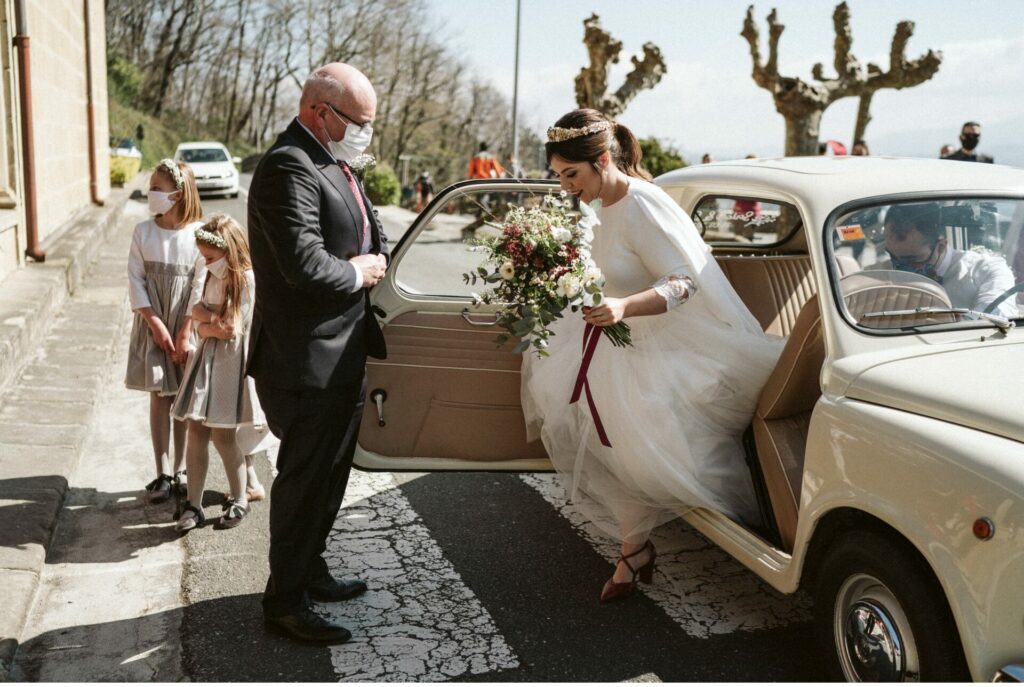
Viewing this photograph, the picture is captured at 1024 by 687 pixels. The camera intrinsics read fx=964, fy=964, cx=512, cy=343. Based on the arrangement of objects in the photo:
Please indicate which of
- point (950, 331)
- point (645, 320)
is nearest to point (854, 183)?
point (950, 331)

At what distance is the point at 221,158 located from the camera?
100 ft

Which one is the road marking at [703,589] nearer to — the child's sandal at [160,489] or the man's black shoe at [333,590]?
the man's black shoe at [333,590]

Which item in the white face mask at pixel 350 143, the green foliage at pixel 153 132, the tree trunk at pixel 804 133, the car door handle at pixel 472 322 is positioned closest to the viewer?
the white face mask at pixel 350 143

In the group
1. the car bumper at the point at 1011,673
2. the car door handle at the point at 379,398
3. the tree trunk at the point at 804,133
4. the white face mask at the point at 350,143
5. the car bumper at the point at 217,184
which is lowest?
the car bumper at the point at 1011,673

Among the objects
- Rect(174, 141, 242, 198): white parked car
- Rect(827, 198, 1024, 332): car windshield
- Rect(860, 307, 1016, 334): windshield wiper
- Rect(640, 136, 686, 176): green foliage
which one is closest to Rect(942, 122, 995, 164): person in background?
Rect(827, 198, 1024, 332): car windshield

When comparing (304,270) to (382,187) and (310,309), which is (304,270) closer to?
(310,309)

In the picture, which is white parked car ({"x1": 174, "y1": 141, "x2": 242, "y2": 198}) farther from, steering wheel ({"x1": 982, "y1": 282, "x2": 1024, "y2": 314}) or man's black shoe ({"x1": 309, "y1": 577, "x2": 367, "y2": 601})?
steering wheel ({"x1": 982, "y1": 282, "x2": 1024, "y2": 314})

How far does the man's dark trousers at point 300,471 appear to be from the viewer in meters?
3.75

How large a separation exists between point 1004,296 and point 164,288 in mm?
4028

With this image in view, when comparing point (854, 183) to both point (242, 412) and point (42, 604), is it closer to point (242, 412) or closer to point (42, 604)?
point (242, 412)

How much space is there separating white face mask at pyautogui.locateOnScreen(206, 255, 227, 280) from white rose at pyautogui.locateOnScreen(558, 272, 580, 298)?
76.6 inches

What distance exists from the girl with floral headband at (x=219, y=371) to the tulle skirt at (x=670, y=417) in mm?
1728

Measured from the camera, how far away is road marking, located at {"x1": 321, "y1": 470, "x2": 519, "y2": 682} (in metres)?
3.65

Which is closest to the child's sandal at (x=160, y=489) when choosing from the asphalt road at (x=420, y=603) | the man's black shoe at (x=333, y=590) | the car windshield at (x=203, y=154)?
the asphalt road at (x=420, y=603)
